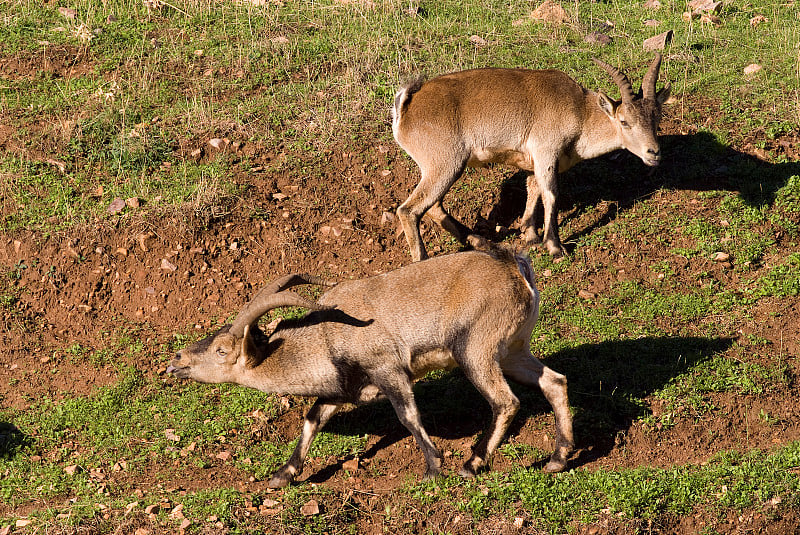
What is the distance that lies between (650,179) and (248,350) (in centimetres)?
588

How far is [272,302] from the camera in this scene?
6.59 metres

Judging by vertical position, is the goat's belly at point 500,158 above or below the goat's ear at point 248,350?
above

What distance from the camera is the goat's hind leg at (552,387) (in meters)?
6.80

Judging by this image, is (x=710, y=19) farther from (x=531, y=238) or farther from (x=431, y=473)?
(x=431, y=473)

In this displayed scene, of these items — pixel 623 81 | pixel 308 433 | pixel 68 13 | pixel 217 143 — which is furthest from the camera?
pixel 68 13

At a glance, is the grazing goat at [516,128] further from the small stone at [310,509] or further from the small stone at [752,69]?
the small stone at [310,509]

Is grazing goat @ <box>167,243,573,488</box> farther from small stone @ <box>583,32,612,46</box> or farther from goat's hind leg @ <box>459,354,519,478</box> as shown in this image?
small stone @ <box>583,32,612,46</box>

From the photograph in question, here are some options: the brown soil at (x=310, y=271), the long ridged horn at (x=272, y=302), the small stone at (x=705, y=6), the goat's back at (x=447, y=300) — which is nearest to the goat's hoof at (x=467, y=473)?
the brown soil at (x=310, y=271)

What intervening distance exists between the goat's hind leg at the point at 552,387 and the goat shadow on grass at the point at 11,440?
422 centimetres

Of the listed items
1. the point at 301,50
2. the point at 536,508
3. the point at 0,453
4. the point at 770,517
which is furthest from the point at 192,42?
the point at 770,517

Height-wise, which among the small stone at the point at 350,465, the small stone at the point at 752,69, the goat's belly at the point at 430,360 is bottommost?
the small stone at the point at 350,465

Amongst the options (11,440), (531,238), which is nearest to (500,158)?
(531,238)

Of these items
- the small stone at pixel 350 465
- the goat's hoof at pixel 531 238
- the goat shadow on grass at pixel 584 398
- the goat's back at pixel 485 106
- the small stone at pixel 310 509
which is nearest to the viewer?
the small stone at pixel 310 509

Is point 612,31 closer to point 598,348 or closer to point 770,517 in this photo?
point 598,348
